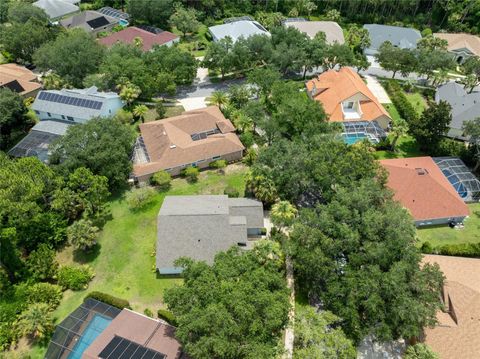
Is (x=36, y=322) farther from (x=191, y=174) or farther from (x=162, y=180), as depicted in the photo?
(x=191, y=174)

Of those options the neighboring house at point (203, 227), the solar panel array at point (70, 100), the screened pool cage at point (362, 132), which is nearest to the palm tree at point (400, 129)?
the screened pool cage at point (362, 132)

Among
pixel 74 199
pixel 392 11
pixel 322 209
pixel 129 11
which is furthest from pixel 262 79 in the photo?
pixel 392 11

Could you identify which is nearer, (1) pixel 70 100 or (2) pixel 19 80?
(1) pixel 70 100

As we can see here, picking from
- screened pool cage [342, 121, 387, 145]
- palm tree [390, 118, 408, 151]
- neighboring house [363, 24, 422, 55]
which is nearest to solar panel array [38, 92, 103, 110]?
screened pool cage [342, 121, 387, 145]

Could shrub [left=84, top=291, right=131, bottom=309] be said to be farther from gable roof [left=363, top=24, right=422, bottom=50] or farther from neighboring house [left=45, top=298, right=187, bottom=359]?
gable roof [left=363, top=24, right=422, bottom=50]

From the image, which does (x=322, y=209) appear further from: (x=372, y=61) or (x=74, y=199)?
(x=372, y=61)

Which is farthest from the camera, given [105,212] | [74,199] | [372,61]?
[372,61]

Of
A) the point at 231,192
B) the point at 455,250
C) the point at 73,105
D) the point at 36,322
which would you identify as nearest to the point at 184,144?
the point at 231,192

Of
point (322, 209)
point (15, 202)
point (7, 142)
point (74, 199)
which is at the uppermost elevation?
point (322, 209)
